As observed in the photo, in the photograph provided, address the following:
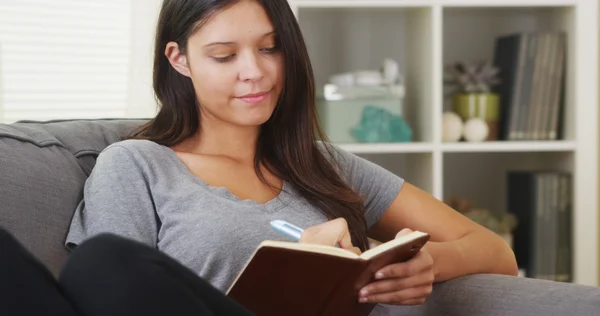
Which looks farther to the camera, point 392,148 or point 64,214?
point 392,148

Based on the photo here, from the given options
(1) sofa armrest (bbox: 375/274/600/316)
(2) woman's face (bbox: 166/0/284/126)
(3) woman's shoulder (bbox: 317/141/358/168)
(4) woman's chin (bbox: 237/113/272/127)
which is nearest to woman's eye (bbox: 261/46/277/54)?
(2) woman's face (bbox: 166/0/284/126)

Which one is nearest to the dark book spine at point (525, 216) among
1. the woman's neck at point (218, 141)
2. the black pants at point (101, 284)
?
the woman's neck at point (218, 141)

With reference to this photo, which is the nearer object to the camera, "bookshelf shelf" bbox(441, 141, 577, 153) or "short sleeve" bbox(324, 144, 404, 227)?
"short sleeve" bbox(324, 144, 404, 227)

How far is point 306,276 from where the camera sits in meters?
1.21

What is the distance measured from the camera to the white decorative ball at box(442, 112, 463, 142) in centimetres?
288

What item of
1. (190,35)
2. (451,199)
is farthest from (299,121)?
(451,199)

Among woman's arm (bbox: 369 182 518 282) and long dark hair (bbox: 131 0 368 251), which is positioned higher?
long dark hair (bbox: 131 0 368 251)

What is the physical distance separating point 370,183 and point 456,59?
143cm

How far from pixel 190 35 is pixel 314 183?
13.8 inches

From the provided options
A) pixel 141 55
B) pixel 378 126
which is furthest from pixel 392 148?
pixel 141 55

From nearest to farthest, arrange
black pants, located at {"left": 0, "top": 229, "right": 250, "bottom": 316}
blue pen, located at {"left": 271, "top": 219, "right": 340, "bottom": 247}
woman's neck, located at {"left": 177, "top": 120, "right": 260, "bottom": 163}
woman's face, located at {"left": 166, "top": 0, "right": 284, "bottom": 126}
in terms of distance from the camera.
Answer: black pants, located at {"left": 0, "top": 229, "right": 250, "bottom": 316} → blue pen, located at {"left": 271, "top": 219, "right": 340, "bottom": 247} → woman's face, located at {"left": 166, "top": 0, "right": 284, "bottom": 126} → woman's neck, located at {"left": 177, "top": 120, "right": 260, "bottom": 163}

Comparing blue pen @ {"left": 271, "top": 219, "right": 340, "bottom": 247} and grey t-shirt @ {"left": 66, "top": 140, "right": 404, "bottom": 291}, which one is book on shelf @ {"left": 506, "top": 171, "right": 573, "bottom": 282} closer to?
grey t-shirt @ {"left": 66, "top": 140, "right": 404, "bottom": 291}

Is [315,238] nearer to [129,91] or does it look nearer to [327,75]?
[129,91]

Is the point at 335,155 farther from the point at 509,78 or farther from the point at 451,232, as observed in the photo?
the point at 509,78
